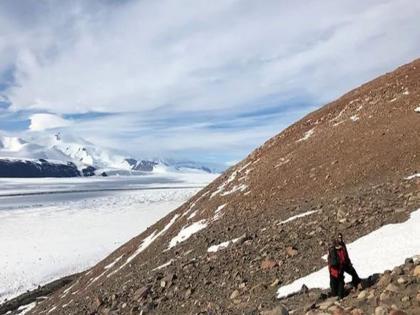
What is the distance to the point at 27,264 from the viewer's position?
165ft

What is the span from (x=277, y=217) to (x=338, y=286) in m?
10.9

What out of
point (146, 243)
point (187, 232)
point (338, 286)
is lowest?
point (146, 243)

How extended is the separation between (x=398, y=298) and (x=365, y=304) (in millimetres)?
776

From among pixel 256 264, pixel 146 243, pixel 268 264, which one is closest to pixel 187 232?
pixel 146 243

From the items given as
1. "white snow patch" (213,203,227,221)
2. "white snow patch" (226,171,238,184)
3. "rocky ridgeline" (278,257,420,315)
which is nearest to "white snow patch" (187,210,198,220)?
"white snow patch" (213,203,227,221)

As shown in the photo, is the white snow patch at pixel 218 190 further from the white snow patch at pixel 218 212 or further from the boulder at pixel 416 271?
the boulder at pixel 416 271

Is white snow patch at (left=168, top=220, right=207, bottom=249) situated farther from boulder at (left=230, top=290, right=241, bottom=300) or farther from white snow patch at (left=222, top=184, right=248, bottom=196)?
boulder at (left=230, top=290, right=241, bottom=300)

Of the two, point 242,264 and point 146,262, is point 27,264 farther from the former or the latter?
point 242,264

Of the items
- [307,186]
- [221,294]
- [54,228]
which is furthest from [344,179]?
[54,228]

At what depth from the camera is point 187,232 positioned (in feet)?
97.6

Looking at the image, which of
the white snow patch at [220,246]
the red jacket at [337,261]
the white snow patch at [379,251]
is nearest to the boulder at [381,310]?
the red jacket at [337,261]

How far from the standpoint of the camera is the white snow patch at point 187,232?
1129 inches

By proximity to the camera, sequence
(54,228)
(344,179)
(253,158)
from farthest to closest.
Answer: (54,228) < (253,158) < (344,179)

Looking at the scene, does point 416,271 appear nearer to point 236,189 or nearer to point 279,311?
point 279,311
